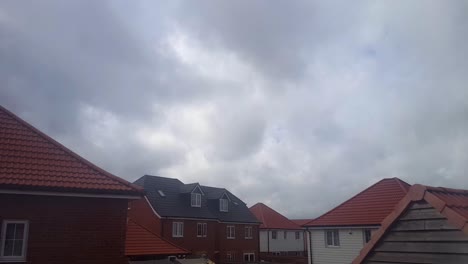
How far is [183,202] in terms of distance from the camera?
42.9m

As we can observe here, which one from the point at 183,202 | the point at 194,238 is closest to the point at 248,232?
the point at 194,238

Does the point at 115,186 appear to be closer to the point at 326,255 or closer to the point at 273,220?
the point at 326,255

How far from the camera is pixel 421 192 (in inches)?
211

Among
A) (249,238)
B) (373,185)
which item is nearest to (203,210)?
(249,238)

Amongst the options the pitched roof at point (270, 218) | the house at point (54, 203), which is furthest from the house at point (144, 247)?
the pitched roof at point (270, 218)

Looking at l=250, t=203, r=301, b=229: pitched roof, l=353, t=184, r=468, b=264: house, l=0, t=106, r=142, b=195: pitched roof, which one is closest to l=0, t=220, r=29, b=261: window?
l=0, t=106, r=142, b=195: pitched roof

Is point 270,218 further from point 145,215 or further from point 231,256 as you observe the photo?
point 145,215

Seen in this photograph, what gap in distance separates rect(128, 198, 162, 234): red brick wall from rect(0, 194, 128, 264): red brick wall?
27.0 metres

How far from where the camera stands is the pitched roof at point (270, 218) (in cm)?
5469

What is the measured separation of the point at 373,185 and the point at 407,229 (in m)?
24.0

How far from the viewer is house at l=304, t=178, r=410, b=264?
25281 mm

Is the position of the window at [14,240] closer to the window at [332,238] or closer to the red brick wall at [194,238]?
the window at [332,238]

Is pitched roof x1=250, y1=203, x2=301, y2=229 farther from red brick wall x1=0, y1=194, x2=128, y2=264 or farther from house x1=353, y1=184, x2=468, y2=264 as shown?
house x1=353, y1=184, x2=468, y2=264

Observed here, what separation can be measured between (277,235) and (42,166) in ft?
152
